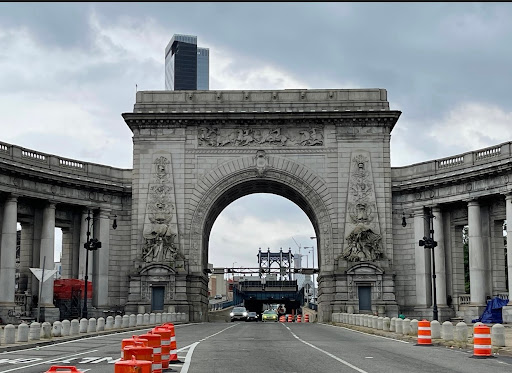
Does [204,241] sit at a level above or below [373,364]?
above

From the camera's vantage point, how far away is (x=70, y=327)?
3931 centimetres

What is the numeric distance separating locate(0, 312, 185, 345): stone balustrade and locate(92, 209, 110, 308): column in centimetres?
780

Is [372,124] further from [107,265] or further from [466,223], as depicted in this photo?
[107,265]

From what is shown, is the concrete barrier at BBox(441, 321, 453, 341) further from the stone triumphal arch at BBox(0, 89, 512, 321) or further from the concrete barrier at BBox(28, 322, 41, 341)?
the stone triumphal arch at BBox(0, 89, 512, 321)

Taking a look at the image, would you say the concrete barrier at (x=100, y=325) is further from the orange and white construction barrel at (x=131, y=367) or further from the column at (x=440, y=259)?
the orange and white construction barrel at (x=131, y=367)

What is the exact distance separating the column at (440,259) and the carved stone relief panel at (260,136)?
12.2 meters

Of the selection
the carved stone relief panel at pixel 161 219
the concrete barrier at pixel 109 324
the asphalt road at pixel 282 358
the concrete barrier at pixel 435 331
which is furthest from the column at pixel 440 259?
the asphalt road at pixel 282 358

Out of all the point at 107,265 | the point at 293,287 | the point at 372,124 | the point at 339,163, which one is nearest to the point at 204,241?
the point at 107,265

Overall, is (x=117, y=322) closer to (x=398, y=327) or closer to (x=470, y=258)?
(x=398, y=327)

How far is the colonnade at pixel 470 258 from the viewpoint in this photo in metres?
58.8

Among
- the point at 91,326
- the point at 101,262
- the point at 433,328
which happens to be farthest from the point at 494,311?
the point at 101,262

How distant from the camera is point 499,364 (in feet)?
73.4

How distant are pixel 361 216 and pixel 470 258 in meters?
10.6

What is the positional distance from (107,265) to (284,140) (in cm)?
1943
